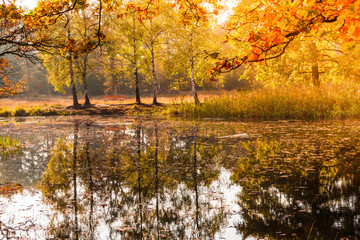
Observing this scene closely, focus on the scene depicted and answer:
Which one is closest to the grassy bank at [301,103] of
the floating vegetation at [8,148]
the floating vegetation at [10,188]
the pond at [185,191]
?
the pond at [185,191]

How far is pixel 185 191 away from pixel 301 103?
482 inches

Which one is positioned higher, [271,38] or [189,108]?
[271,38]

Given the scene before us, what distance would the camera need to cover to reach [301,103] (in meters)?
14.9

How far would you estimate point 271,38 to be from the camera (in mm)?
3482

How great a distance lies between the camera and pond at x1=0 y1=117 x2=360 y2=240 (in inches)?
130

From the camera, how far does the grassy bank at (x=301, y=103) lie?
1467 cm

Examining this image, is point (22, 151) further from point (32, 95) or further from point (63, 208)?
point (32, 95)

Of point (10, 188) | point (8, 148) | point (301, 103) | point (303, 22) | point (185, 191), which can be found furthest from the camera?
point (301, 103)

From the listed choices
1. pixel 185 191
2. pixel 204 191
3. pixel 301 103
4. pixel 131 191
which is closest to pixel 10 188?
pixel 131 191

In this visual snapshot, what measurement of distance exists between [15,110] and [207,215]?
24856mm

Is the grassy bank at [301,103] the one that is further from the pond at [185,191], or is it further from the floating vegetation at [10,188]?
the floating vegetation at [10,188]

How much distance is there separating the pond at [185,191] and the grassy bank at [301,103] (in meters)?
6.64

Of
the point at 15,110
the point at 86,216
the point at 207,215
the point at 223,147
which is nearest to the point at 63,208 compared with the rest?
the point at 86,216

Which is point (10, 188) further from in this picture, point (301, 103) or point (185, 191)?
point (301, 103)
